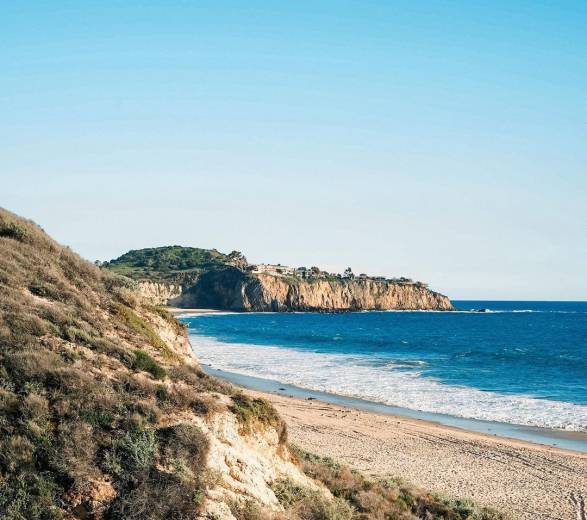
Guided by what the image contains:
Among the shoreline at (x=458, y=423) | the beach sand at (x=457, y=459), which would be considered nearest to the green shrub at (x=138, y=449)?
the beach sand at (x=457, y=459)

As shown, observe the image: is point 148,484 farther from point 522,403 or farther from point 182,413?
point 522,403

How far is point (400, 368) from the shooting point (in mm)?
44500

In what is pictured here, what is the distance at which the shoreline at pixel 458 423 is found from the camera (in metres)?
23.4

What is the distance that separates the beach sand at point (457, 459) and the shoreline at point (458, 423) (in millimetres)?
708

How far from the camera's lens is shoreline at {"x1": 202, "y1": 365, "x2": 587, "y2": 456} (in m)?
23.4

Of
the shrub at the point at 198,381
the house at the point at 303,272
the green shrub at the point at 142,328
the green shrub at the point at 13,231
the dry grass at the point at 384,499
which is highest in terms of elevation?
the house at the point at 303,272

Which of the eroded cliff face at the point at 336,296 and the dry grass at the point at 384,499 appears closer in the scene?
the dry grass at the point at 384,499

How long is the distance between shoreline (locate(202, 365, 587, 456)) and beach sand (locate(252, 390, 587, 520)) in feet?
2.32

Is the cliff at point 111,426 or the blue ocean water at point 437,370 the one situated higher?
the cliff at point 111,426

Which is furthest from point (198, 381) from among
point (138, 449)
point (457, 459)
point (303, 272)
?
point (303, 272)

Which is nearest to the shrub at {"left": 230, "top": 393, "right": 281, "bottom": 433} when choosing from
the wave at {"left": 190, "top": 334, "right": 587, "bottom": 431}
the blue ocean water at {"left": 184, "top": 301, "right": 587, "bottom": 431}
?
the wave at {"left": 190, "top": 334, "right": 587, "bottom": 431}

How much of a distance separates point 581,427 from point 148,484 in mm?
23697

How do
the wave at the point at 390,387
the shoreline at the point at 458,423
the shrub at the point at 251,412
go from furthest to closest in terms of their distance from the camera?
the wave at the point at 390,387
the shoreline at the point at 458,423
the shrub at the point at 251,412

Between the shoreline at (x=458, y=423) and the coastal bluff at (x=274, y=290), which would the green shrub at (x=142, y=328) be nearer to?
the shoreline at (x=458, y=423)
